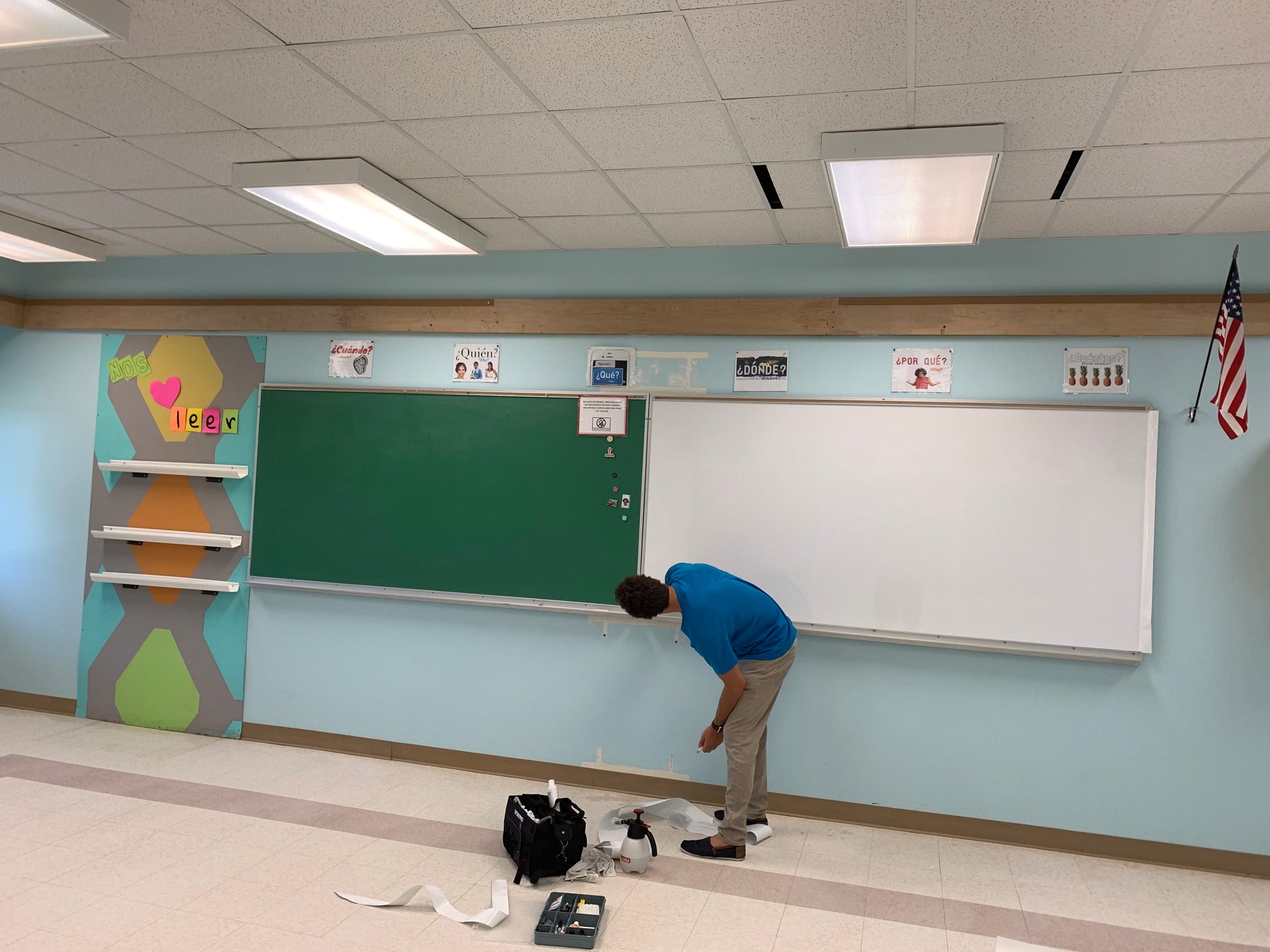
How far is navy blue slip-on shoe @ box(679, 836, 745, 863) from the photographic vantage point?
3.74 metres

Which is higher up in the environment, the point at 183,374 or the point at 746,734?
the point at 183,374

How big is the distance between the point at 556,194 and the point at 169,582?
3474mm

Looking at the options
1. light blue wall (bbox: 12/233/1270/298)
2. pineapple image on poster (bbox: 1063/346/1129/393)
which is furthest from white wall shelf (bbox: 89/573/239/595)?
pineapple image on poster (bbox: 1063/346/1129/393)

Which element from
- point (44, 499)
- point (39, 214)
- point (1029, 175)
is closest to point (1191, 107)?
point (1029, 175)

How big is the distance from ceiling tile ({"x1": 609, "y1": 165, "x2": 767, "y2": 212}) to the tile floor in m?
2.89

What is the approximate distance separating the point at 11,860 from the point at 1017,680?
14.4ft

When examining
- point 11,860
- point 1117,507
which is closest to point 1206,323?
point 1117,507

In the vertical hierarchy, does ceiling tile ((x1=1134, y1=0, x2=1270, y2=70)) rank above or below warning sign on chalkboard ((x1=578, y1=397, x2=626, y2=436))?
above

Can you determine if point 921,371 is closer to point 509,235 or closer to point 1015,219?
point 1015,219

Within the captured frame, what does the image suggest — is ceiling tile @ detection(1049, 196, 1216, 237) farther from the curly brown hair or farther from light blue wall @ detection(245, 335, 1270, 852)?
the curly brown hair

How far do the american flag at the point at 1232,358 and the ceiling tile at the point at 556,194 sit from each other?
8.15ft

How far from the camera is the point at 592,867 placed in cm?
353

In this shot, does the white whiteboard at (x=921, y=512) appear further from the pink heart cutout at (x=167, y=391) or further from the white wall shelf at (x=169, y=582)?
the pink heart cutout at (x=167, y=391)

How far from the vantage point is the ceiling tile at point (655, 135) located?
2.87 meters
